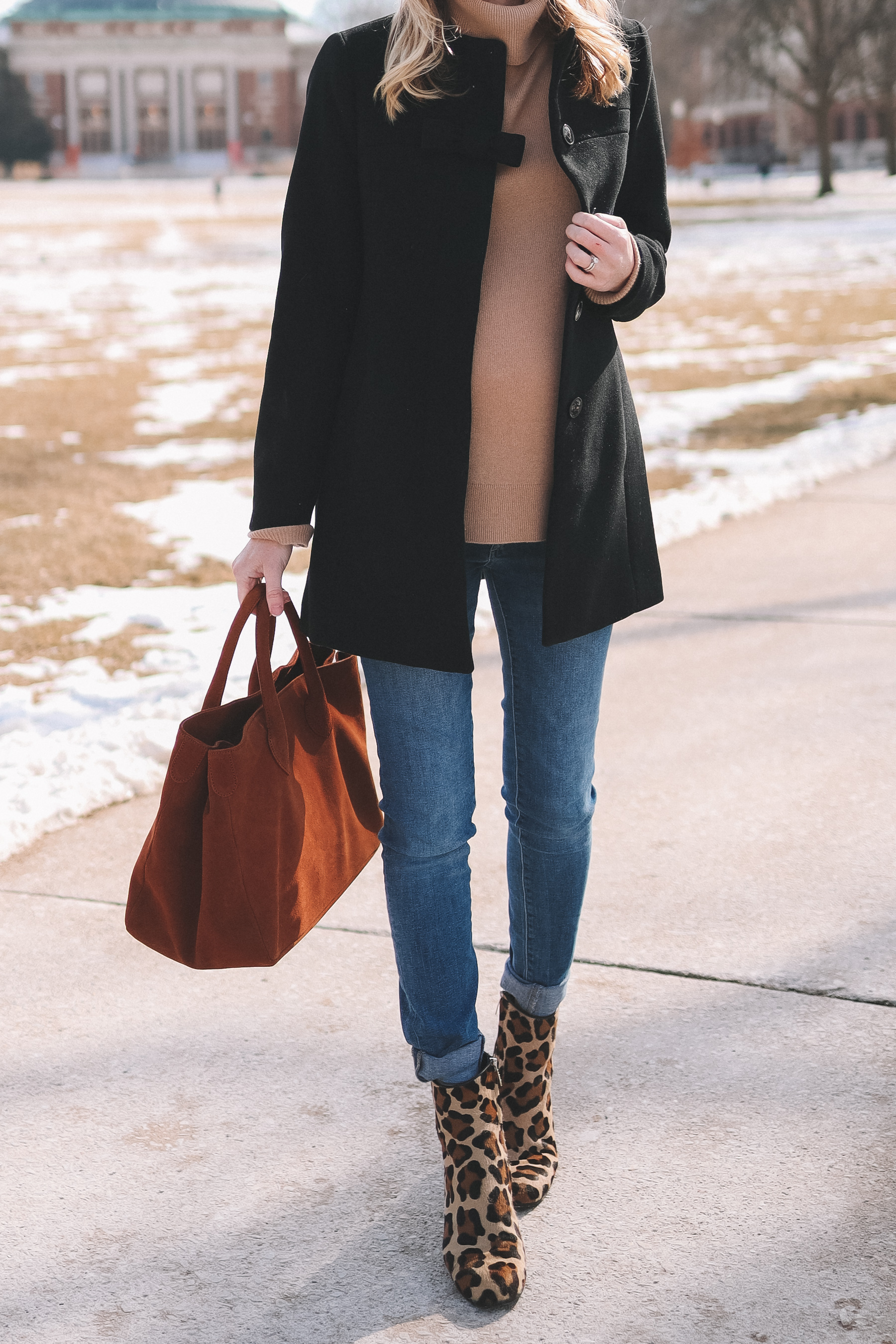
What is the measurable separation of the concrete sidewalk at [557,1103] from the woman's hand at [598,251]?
138 cm

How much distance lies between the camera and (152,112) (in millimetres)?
102688

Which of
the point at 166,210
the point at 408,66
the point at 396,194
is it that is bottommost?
the point at 396,194

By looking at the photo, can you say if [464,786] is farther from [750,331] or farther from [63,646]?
[750,331]

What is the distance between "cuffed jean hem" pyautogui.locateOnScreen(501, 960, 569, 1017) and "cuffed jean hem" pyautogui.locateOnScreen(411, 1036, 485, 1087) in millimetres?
194

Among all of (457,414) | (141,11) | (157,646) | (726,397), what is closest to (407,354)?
(457,414)

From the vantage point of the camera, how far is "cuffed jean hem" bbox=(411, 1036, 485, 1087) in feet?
6.56

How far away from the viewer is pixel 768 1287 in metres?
1.92

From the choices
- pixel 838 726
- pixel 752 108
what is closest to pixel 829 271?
pixel 838 726

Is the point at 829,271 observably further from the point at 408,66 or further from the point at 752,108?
the point at 752,108

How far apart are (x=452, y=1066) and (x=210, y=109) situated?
4343 inches

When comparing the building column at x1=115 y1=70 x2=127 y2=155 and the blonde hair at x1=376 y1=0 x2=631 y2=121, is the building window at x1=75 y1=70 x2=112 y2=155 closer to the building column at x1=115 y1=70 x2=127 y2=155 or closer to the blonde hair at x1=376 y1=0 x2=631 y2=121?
the building column at x1=115 y1=70 x2=127 y2=155

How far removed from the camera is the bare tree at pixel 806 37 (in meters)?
34.1

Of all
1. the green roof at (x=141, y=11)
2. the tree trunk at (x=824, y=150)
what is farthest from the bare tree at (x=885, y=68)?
the green roof at (x=141, y=11)

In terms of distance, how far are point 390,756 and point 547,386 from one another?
560 millimetres
